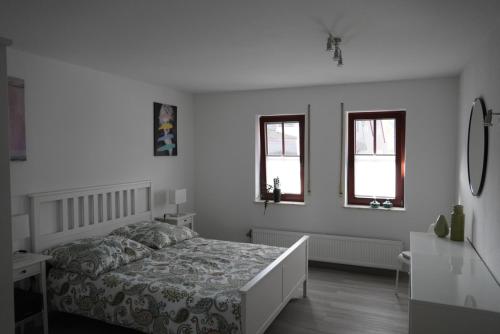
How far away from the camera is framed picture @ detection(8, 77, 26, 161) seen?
313cm

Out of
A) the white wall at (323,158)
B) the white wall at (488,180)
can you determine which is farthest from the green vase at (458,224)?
the white wall at (323,158)

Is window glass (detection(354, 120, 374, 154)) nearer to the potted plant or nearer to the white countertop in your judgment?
the potted plant

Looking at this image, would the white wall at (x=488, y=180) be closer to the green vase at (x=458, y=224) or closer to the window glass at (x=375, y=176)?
the green vase at (x=458, y=224)

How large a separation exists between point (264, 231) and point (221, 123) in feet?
5.71

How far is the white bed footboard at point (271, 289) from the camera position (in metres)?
2.60

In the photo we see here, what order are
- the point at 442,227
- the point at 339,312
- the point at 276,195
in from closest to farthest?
the point at 442,227 < the point at 339,312 < the point at 276,195

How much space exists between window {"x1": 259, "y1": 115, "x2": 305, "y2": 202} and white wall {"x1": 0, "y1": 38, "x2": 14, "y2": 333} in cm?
412

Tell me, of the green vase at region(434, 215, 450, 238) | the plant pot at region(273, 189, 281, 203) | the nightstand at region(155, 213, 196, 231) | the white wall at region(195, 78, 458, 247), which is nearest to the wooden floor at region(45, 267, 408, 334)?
the white wall at region(195, 78, 458, 247)

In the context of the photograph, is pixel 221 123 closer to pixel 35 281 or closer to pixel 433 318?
pixel 35 281

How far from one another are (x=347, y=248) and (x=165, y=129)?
292 cm

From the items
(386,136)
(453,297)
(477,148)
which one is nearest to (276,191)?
(386,136)

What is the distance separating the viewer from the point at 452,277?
2367 millimetres

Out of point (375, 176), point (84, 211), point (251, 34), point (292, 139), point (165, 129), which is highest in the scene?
point (251, 34)

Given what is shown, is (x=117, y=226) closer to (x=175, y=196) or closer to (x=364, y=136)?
(x=175, y=196)
